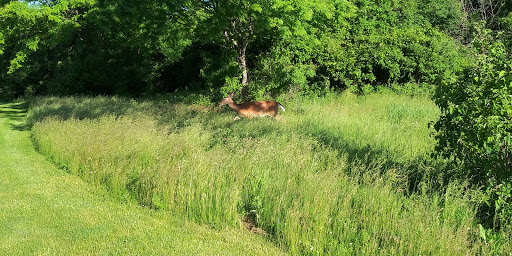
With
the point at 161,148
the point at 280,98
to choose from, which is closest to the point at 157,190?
the point at 161,148

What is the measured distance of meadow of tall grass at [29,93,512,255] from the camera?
4613mm

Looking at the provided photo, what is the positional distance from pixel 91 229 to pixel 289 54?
13.0 m

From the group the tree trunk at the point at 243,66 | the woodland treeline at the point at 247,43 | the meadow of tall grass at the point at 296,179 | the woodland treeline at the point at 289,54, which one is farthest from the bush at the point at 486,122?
the tree trunk at the point at 243,66

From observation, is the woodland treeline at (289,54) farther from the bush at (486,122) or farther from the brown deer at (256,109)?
the brown deer at (256,109)

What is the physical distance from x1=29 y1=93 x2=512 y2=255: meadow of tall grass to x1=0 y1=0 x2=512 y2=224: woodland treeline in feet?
2.38

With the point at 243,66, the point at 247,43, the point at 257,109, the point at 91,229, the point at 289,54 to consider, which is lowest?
the point at 91,229

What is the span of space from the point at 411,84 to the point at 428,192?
14.2 meters

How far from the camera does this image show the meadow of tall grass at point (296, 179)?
461cm

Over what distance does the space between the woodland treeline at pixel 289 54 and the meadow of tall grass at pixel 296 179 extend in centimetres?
72

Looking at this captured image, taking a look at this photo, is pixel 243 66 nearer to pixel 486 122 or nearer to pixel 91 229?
pixel 91 229

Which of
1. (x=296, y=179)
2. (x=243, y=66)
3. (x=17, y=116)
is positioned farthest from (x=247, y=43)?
(x=17, y=116)

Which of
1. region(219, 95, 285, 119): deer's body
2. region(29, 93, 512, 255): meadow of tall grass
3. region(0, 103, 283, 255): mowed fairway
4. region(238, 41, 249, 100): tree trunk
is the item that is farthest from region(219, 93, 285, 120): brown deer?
region(0, 103, 283, 255): mowed fairway

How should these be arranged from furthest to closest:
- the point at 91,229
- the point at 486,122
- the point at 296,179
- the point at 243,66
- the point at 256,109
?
the point at 243,66, the point at 256,109, the point at 296,179, the point at 91,229, the point at 486,122

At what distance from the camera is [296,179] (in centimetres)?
616
